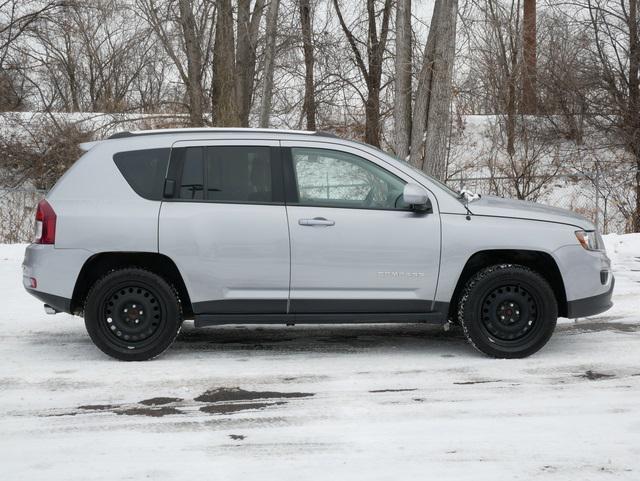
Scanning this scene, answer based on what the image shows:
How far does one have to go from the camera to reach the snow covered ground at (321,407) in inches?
164

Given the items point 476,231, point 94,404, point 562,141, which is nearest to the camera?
point 94,404

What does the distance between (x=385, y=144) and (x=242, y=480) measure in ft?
69.0

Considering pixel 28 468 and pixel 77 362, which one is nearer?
pixel 28 468

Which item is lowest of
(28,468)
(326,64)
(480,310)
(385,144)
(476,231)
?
(28,468)

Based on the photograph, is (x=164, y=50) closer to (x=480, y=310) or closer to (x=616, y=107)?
(x=616, y=107)

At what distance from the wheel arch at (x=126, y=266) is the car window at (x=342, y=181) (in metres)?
1.24

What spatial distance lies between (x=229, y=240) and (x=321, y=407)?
1.75 metres

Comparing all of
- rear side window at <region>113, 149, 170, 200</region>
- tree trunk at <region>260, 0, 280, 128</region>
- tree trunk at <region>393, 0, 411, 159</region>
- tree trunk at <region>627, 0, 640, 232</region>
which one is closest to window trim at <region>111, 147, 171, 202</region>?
rear side window at <region>113, 149, 170, 200</region>

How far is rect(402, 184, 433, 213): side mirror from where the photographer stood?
626 cm

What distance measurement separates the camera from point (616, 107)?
23.2m

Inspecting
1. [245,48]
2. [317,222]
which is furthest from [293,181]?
[245,48]

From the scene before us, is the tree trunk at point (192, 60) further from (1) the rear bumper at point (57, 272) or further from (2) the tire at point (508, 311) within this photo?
(2) the tire at point (508, 311)

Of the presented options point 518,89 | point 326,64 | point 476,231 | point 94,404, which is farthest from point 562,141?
point 94,404

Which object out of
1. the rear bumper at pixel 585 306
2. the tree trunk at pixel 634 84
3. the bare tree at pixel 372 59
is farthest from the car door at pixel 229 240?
the tree trunk at pixel 634 84
